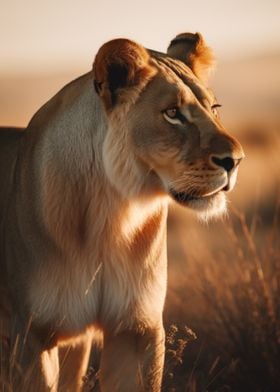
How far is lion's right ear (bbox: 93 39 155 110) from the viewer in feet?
11.5

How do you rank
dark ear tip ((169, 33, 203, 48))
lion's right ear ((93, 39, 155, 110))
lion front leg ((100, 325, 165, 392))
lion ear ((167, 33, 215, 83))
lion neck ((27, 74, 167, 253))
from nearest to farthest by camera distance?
lion's right ear ((93, 39, 155, 110)), lion neck ((27, 74, 167, 253)), lion front leg ((100, 325, 165, 392)), lion ear ((167, 33, 215, 83)), dark ear tip ((169, 33, 203, 48))

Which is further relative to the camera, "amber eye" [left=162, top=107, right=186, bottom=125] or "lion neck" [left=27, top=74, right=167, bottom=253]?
"lion neck" [left=27, top=74, right=167, bottom=253]

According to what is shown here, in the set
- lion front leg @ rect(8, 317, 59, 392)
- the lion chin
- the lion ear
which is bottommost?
lion front leg @ rect(8, 317, 59, 392)

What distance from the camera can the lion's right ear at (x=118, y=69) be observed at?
3.49 meters

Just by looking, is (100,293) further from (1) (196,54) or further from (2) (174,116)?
(1) (196,54)

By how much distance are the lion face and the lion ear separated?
31cm

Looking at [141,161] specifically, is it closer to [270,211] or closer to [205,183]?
[205,183]

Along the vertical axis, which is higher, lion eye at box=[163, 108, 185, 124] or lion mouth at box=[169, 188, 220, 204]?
lion eye at box=[163, 108, 185, 124]

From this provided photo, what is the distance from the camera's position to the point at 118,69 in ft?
11.7

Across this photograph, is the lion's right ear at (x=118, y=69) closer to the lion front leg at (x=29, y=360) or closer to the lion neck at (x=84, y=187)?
the lion neck at (x=84, y=187)

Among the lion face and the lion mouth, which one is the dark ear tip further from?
the lion mouth

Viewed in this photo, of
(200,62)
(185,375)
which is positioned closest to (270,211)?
(185,375)

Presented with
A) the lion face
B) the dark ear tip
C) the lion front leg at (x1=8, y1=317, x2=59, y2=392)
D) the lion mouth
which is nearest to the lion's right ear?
the lion face

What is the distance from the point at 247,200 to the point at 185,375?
5.41 metres
